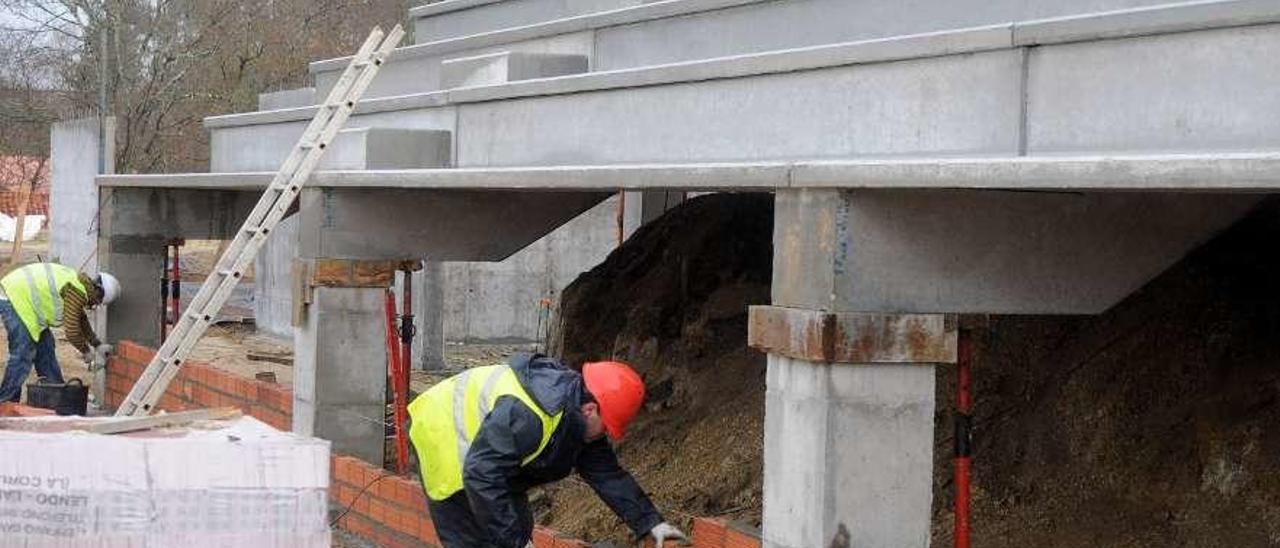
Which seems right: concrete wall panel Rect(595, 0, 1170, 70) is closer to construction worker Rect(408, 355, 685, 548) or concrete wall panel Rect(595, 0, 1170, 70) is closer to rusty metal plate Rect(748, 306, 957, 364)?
rusty metal plate Rect(748, 306, 957, 364)

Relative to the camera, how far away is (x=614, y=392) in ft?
19.5

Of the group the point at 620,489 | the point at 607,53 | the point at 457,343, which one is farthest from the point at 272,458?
the point at 457,343

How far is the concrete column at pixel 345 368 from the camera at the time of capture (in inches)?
414

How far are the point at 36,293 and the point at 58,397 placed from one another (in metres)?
0.79

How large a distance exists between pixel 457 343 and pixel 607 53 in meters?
11.9

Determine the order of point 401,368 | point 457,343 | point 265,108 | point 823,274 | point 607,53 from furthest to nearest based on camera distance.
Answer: point 457,343, point 265,108, point 401,368, point 607,53, point 823,274

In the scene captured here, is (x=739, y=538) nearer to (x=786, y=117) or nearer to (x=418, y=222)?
(x=786, y=117)

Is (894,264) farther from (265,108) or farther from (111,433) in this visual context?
(265,108)

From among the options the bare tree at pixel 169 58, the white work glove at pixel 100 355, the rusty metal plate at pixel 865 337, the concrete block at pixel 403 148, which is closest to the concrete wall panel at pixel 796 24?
the rusty metal plate at pixel 865 337

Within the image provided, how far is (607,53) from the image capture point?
27.9 feet

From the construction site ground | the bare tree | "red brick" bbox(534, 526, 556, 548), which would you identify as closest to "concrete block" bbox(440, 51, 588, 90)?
the construction site ground

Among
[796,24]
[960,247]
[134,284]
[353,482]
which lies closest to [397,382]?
[353,482]

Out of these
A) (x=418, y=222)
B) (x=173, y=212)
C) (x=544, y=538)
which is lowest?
(x=544, y=538)

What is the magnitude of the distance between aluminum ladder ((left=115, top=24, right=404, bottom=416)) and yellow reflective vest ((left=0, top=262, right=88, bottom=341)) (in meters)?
2.54
